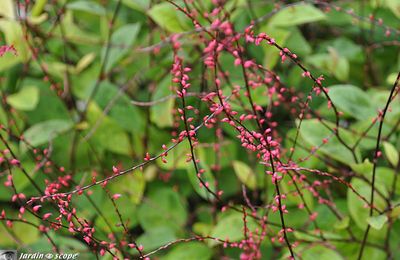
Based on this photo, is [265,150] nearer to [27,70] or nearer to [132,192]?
[132,192]

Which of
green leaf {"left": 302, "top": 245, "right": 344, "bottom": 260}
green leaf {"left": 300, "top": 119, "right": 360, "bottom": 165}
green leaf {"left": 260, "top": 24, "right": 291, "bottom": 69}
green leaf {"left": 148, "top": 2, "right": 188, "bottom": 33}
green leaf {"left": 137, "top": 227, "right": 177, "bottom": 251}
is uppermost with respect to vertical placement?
green leaf {"left": 148, "top": 2, "right": 188, "bottom": 33}

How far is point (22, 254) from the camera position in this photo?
4.38ft

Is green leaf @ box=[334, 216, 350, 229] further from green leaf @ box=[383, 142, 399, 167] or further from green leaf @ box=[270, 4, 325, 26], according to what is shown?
green leaf @ box=[270, 4, 325, 26]

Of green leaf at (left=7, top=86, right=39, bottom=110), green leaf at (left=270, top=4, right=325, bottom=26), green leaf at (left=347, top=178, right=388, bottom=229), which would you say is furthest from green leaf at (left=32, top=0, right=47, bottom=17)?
green leaf at (left=347, top=178, right=388, bottom=229)

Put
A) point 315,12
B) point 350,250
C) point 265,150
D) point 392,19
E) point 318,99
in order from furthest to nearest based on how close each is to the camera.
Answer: point 392,19 → point 318,99 → point 315,12 → point 350,250 → point 265,150

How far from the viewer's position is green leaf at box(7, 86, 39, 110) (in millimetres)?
1508

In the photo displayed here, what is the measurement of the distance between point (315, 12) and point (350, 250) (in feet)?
1.85

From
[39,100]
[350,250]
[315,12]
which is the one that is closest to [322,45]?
[315,12]

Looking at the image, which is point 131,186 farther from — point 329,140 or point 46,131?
point 329,140

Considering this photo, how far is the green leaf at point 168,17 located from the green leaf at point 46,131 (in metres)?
0.34

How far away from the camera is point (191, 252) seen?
4.52 ft

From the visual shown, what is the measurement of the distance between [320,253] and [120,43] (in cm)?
72

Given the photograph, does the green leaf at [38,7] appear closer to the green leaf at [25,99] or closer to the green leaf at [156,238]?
the green leaf at [25,99]

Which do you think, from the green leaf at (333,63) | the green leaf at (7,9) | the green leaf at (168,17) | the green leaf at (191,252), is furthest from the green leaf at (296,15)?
the green leaf at (7,9)
